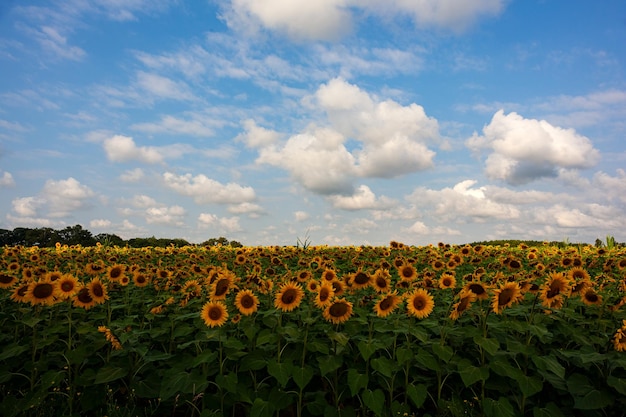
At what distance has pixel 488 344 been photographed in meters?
4.98

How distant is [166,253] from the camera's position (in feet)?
56.3

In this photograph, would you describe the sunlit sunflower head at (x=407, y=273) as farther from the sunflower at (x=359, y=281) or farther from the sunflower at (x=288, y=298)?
the sunflower at (x=288, y=298)

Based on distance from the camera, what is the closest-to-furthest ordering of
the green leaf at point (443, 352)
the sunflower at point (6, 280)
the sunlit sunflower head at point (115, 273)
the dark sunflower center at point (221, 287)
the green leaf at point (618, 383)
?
the green leaf at point (618, 383)
the green leaf at point (443, 352)
the dark sunflower center at point (221, 287)
the sunflower at point (6, 280)
the sunlit sunflower head at point (115, 273)

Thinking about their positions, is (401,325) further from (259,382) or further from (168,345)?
(168,345)

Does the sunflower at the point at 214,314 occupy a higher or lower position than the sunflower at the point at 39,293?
lower

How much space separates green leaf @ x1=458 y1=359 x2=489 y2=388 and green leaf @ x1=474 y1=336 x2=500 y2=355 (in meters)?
0.22

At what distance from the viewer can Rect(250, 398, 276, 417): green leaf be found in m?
4.84

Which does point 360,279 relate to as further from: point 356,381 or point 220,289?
point 220,289

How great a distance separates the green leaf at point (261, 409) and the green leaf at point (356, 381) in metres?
0.87

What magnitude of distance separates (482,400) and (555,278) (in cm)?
185

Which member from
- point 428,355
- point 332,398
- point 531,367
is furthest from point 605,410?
point 332,398

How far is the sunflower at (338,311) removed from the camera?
550cm

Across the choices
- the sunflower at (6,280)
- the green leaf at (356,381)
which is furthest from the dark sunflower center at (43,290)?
the green leaf at (356,381)

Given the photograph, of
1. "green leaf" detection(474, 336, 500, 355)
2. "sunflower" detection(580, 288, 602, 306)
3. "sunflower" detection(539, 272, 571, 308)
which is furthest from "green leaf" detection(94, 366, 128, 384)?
"sunflower" detection(580, 288, 602, 306)
